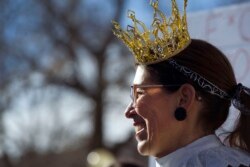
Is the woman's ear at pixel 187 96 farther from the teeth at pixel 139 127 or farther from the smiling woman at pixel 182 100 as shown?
the teeth at pixel 139 127

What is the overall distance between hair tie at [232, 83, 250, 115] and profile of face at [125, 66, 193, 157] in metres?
0.17

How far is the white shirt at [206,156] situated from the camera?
173 cm

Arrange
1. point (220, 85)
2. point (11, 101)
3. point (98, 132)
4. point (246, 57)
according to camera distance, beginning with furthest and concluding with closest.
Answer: point (98, 132) → point (11, 101) → point (246, 57) → point (220, 85)

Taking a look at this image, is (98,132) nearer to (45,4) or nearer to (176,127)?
(45,4)

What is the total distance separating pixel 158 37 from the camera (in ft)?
6.35

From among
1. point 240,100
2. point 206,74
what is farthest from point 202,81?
point 240,100

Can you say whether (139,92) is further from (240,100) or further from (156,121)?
(240,100)

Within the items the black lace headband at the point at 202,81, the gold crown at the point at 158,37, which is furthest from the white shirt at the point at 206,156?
the gold crown at the point at 158,37

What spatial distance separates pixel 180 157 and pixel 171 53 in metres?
0.27

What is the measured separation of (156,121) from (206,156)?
0.48 ft

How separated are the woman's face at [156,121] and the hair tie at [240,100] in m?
0.17

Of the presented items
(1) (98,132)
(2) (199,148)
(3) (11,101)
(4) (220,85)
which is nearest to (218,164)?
(2) (199,148)

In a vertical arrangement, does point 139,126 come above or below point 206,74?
below

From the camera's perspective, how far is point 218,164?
171cm
